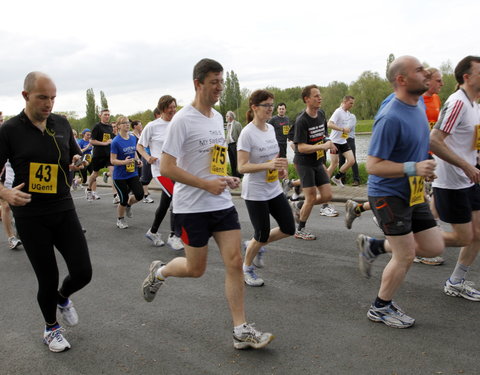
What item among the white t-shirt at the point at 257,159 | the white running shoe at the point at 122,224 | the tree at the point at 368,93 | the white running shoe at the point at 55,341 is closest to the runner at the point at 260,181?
the white t-shirt at the point at 257,159

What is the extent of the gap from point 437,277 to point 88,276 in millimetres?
3305

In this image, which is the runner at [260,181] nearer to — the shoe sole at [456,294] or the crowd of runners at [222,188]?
the crowd of runners at [222,188]

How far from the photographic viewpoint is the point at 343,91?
67125 millimetres

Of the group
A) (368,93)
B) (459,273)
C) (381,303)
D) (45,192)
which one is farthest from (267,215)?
(368,93)

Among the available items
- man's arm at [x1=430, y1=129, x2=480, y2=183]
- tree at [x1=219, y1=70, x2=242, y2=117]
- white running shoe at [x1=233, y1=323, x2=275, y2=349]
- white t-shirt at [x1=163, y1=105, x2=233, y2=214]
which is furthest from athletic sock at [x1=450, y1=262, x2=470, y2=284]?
tree at [x1=219, y1=70, x2=242, y2=117]

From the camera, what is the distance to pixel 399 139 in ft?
10.9

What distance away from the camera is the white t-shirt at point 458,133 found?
3.79m

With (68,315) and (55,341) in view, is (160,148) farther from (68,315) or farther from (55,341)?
(55,341)

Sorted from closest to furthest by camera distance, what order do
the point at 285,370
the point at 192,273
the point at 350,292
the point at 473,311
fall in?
the point at 285,370
the point at 192,273
the point at 473,311
the point at 350,292

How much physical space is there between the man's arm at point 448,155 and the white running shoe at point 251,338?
77.3 inches

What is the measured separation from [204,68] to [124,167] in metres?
4.75

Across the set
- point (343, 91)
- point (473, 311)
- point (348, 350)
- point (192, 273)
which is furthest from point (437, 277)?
point (343, 91)

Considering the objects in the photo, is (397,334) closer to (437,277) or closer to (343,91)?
(437,277)

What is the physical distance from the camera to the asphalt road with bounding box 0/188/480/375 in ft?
10.3
